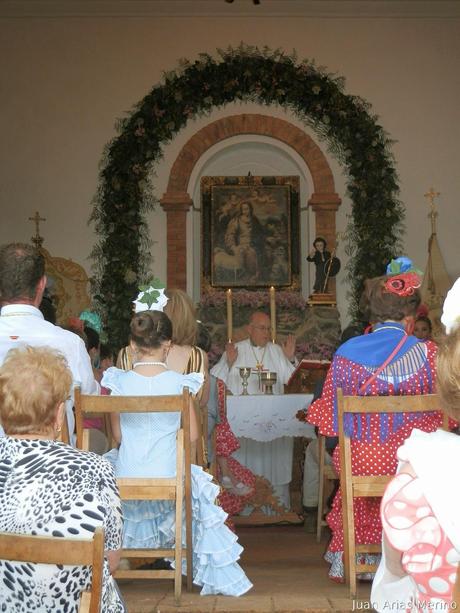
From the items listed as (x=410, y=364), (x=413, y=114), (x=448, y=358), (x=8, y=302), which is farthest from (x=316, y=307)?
(x=448, y=358)

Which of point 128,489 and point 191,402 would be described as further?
point 191,402

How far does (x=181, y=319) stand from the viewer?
14.6 feet

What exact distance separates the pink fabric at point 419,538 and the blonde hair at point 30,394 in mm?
916

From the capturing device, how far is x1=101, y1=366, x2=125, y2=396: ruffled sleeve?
12.6 feet

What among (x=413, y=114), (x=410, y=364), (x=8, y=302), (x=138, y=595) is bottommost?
(x=138, y=595)

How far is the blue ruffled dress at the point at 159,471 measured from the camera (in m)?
3.83

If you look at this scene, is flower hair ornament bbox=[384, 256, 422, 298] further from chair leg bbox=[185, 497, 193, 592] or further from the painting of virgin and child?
the painting of virgin and child

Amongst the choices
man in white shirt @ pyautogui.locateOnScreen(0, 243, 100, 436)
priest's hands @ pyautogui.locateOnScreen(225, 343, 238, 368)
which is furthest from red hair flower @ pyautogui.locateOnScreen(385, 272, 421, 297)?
priest's hands @ pyautogui.locateOnScreen(225, 343, 238, 368)

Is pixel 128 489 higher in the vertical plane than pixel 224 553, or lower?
higher

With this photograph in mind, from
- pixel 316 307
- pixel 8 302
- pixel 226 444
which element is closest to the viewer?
pixel 8 302

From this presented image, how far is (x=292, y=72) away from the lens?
10.6 m

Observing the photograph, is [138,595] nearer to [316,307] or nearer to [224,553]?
[224,553]

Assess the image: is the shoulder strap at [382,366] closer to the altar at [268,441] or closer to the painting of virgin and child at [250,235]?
the altar at [268,441]

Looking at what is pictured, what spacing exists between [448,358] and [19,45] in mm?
10059
